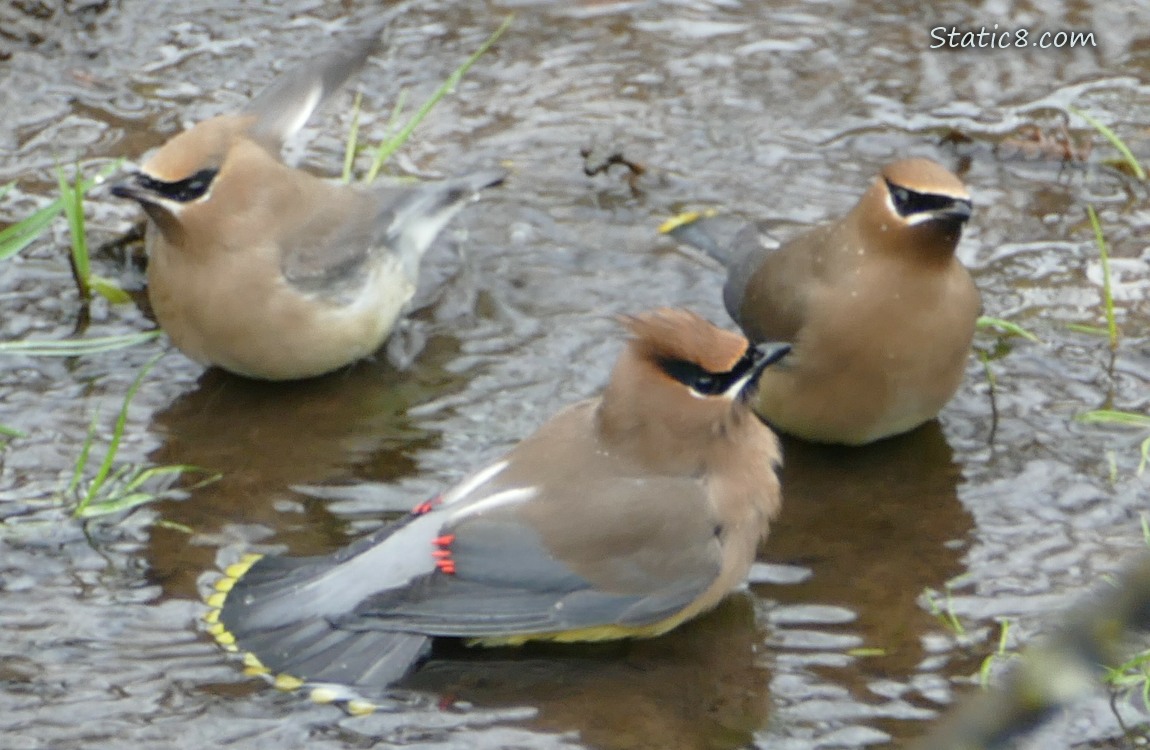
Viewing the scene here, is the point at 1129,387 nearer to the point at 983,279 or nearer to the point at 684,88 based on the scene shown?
the point at 983,279

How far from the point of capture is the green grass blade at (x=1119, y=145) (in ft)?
18.8

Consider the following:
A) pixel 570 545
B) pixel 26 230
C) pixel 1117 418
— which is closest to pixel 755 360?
pixel 570 545

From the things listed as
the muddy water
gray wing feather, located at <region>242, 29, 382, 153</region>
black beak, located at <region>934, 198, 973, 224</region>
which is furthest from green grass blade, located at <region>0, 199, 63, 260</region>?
black beak, located at <region>934, 198, 973, 224</region>

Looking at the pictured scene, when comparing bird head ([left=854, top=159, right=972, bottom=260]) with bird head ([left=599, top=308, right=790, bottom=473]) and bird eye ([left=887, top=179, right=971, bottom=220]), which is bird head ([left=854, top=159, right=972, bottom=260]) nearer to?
bird eye ([left=887, top=179, right=971, bottom=220])

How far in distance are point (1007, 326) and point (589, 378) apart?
1370 millimetres

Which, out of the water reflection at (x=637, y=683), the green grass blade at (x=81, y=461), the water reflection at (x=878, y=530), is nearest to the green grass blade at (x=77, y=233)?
the green grass blade at (x=81, y=461)

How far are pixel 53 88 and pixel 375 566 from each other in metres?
3.74

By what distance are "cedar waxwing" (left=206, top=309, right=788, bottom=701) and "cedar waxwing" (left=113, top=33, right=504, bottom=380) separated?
3.73 feet

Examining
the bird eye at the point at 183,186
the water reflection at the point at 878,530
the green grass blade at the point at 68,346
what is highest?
the bird eye at the point at 183,186

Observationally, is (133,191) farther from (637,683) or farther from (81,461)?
(637,683)

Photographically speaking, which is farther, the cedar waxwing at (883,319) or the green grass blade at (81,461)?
the cedar waxwing at (883,319)

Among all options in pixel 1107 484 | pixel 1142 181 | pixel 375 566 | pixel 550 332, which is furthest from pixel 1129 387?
pixel 375 566

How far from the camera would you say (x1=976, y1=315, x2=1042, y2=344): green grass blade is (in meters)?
5.01

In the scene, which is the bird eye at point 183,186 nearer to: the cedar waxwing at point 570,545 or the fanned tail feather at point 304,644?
the cedar waxwing at point 570,545
